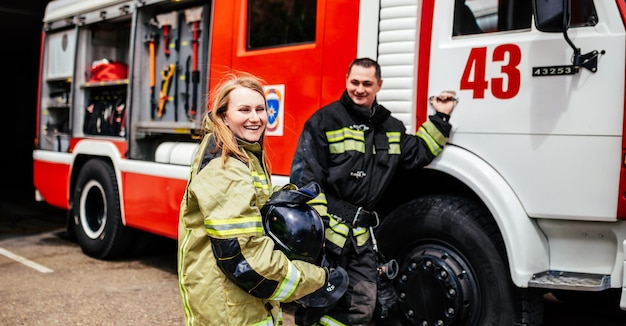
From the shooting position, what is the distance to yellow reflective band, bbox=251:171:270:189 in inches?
91.7

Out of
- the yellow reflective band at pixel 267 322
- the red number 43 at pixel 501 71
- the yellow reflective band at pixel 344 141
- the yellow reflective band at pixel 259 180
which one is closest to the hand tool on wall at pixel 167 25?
the yellow reflective band at pixel 344 141

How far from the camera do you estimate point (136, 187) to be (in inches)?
224

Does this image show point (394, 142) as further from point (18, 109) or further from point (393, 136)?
point (18, 109)

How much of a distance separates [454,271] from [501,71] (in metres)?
1.07

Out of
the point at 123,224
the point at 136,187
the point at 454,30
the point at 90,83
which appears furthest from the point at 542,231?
the point at 90,83

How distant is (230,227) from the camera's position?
2086 millimetres

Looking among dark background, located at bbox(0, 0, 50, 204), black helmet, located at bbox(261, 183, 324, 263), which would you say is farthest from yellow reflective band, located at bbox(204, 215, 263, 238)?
dark background, located at bbox(0, 0, 50, 204)

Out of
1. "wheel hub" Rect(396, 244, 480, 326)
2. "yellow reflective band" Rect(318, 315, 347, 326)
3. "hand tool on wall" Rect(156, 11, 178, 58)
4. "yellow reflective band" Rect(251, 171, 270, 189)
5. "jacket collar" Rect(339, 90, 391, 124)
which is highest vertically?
"hand tool on wall" Rect(156, 11, 178, 58)

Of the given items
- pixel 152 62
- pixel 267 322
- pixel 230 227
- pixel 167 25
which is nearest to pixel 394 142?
pixel 267 322

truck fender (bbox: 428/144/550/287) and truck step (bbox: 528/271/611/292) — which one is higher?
truck fender (bbox: 428/144/550/287)

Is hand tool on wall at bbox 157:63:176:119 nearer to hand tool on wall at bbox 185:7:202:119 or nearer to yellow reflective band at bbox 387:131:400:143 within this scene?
hand tool on wall at bbox 185:7:202:119

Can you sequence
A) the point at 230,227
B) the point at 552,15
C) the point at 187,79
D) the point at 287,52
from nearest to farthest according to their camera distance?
1. the point at 230,227
2. the point at 552,15
3. the point at 287,52
4. the point at 187,79

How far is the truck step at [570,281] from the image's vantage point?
9.95 ft

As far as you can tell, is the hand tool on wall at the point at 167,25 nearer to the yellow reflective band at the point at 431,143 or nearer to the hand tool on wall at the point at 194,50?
the hand tool on wall at the point at 194,50
